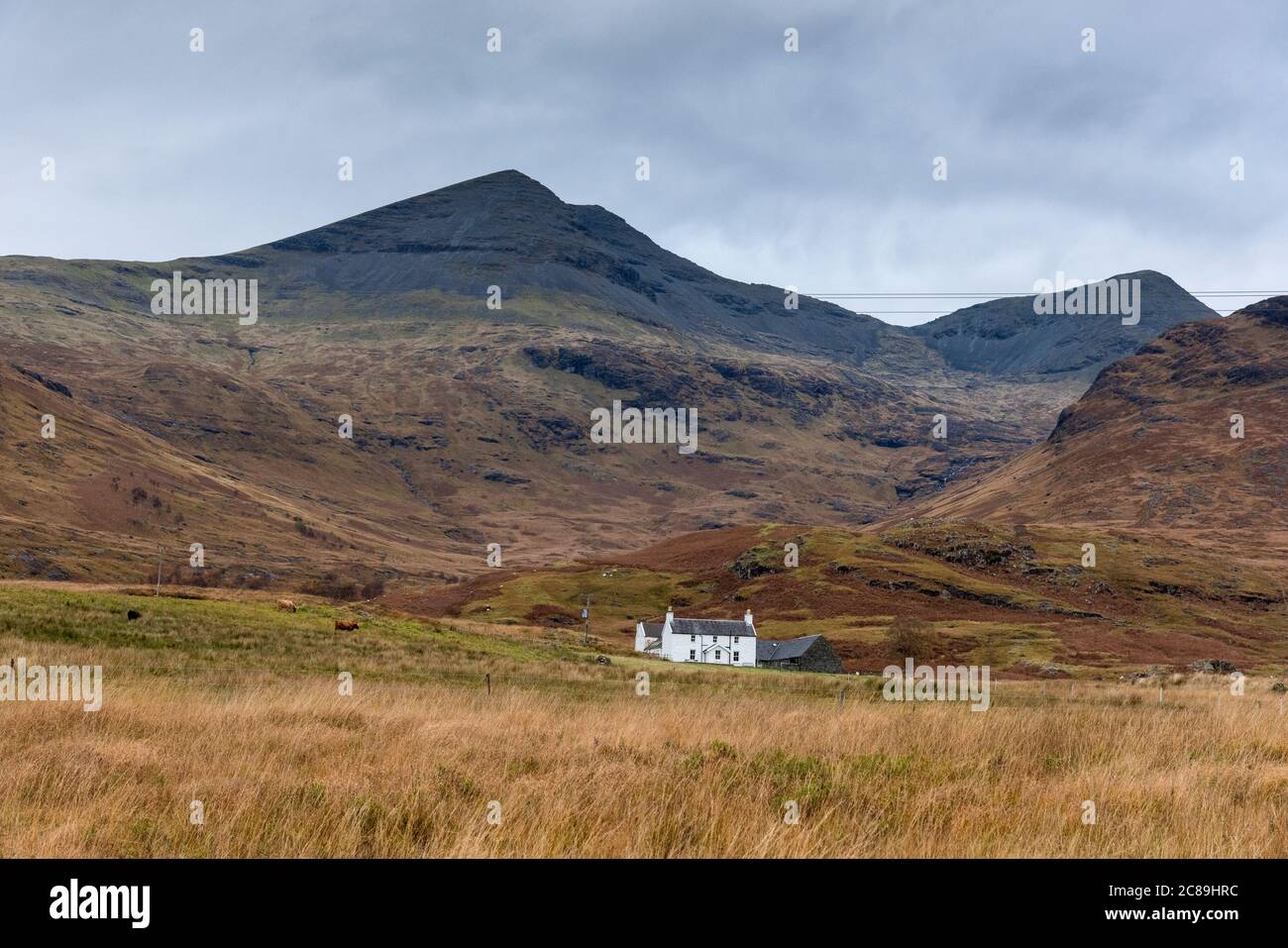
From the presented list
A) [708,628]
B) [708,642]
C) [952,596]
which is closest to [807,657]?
[708,642]

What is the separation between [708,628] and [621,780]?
285ft

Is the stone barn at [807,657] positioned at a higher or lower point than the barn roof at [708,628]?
lower

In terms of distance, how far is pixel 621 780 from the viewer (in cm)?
878

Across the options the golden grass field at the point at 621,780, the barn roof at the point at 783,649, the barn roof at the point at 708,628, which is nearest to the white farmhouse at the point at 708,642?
the barn roof at the point at 708,628

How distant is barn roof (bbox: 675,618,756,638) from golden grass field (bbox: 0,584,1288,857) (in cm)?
7892

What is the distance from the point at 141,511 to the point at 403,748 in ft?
705

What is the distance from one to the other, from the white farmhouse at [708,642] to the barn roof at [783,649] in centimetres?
88

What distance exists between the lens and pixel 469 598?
426 ft

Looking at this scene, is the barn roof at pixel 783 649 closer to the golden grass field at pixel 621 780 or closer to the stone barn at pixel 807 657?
the stone barn at pixel 807 657

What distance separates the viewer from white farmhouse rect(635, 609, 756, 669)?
303 ft

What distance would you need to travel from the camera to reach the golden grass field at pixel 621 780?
7.02 meters

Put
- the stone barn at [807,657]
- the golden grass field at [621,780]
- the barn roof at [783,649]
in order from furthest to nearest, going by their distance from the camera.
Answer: the barn roof at [783,649] → the stone barn at [807,657] → the golden grass field at [621,780]

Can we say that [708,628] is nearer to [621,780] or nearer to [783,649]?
[783,649]
